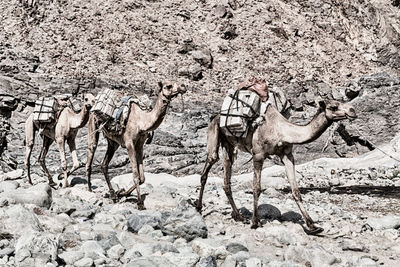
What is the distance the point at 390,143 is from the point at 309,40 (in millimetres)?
15018

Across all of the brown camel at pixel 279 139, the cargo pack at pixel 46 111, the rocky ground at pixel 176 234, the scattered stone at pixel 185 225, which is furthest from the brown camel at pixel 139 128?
the cargo pack at pixel 46 111

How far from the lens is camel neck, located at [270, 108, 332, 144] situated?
719 cm

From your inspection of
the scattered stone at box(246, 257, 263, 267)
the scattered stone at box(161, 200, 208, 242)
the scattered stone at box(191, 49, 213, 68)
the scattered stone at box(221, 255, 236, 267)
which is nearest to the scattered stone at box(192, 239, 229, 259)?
the scattered stone at box(221, 255, 236, 267)

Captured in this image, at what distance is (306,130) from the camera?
741 centimetres

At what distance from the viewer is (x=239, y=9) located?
1414 inches

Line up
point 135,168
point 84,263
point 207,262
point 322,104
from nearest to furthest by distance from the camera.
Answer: point 84,263, point 207,262, point 322,104, point 135,168

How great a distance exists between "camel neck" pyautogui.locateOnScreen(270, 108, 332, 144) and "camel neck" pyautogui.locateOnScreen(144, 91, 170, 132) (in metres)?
2.49

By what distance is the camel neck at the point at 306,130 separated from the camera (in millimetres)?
7188

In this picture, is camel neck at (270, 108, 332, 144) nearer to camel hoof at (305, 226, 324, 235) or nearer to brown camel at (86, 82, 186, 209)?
camel hoof at (305, 226, 324, 235)

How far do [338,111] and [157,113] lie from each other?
365 cm

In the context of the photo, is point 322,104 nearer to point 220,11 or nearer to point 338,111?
point 338,111

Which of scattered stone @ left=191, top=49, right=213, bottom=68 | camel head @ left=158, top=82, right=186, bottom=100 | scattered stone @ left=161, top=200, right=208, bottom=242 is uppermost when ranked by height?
scattered stone @ left=191, top=49, right=213, bottom=68

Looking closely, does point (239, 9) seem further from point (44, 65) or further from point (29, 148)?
point (29, 148)

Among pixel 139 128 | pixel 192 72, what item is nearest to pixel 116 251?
pixel 139 128
